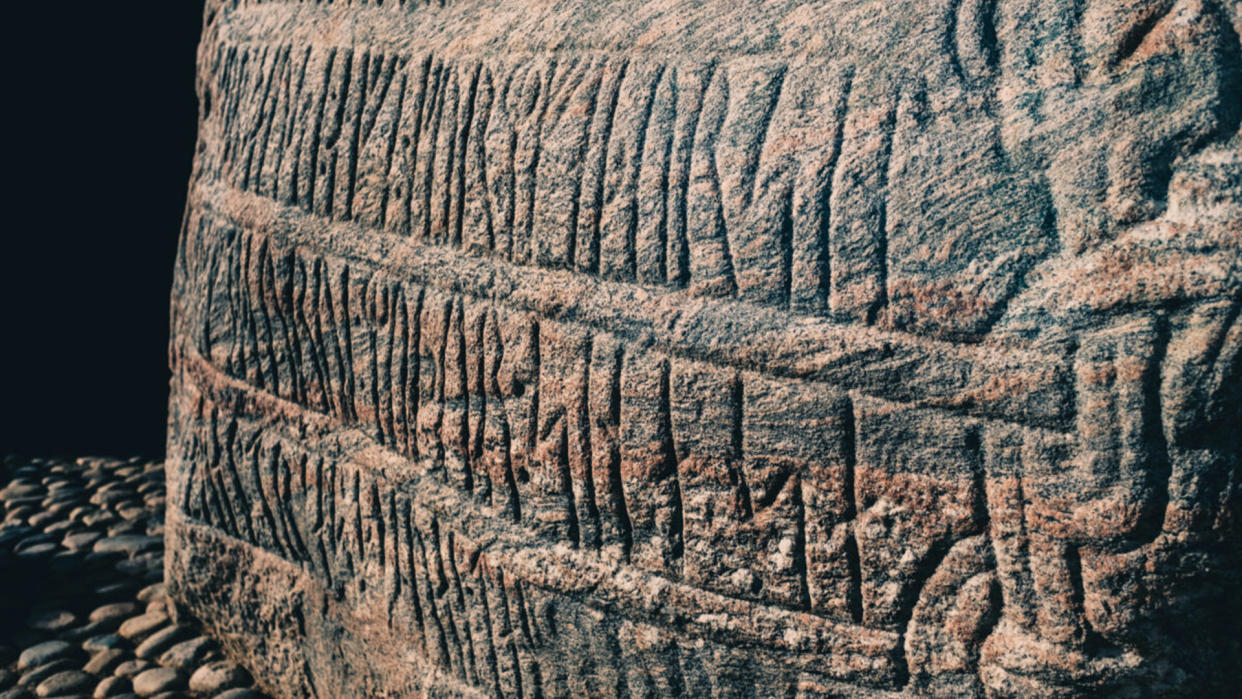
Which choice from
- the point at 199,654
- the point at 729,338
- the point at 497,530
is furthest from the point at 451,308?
the point at 199,654

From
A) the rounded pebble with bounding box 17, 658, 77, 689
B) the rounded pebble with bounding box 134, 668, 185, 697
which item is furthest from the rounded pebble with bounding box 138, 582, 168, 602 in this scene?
the rounded pebble with bounding box 134, 668, 185, 697

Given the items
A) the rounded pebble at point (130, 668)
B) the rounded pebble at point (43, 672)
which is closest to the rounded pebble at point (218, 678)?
the rounded pebble at point (130, 668)

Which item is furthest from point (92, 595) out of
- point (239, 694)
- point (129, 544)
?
point (239, 694)

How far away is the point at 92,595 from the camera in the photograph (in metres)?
3.59

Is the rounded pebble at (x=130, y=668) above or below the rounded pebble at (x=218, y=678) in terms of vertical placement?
below

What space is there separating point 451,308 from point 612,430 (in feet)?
1.67

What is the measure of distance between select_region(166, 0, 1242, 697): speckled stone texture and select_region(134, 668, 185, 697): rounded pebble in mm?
659

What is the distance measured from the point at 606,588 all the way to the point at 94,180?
558 centimetres

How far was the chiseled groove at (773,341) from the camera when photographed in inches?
61.3

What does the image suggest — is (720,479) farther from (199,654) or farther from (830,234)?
(199,654)

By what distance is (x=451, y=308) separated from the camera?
2238 millimetres

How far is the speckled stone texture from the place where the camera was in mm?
1492

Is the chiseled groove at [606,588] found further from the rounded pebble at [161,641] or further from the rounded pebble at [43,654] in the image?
Answer: the rounded pebble at [43,654]

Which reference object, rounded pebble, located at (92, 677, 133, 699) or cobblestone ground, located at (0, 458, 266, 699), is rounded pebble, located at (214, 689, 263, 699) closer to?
cobblestone ground, located at (0, 458, 266, 699)
